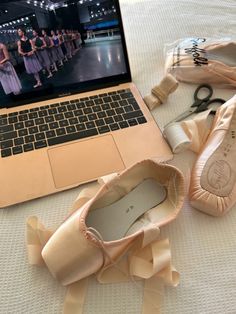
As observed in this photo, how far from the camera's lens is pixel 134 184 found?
464 millimetres

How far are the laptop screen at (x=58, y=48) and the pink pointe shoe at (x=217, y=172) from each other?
0.23 m

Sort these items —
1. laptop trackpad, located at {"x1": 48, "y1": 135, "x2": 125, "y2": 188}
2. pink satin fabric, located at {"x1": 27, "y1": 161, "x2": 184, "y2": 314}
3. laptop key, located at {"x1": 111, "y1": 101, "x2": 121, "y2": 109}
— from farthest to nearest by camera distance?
1. laptop key, located at {"x1": 111, "y1": 101, "x2": 121, "y2": 109}
2. laptop trackpad, located at {"x1": 48, "y1": 135, "x2": 125, "y2": 188}
3. pink satin fabric, located at {"x1": 27, "y1": 161, "x2": 184, "y2": 314}

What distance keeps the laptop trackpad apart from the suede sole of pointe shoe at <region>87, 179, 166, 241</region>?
63 mm

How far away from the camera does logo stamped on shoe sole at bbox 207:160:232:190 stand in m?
0.44

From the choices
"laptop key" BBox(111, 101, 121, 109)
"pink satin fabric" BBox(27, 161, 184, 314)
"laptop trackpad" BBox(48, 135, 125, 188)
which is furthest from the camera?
"laptop key" BBox(111, 101, 121, 109)

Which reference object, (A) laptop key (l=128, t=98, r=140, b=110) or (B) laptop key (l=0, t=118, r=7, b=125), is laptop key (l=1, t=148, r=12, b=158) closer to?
(B) laptop key (l=0, t=118, r=7, b=125)

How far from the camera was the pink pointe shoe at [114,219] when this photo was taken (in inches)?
14.5

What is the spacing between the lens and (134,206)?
45cm

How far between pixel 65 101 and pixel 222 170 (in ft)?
1.10

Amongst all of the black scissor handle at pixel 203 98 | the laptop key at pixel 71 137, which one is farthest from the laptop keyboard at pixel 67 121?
the black scissor handle at pixel 203 98

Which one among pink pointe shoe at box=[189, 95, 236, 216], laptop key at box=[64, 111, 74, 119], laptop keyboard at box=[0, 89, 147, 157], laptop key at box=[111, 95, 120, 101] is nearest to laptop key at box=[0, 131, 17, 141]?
laptop keyboard at box=[0, 89, 147, 157]

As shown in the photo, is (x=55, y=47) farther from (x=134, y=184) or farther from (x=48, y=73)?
(x=134, y=184)

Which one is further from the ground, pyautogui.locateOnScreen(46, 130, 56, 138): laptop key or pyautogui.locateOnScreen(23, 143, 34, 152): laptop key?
pyautogui.locateOnScreen(46, 130, 56, 138): laptop key

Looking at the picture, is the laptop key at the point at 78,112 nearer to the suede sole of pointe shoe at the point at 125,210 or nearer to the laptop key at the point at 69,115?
the laptop key at the point at 69,115
